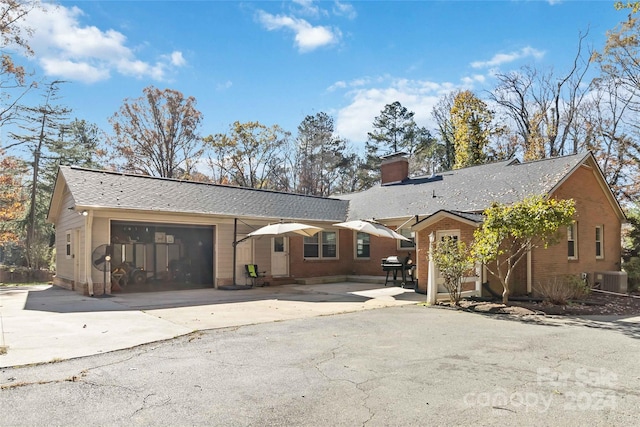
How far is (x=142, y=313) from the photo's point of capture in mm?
10008

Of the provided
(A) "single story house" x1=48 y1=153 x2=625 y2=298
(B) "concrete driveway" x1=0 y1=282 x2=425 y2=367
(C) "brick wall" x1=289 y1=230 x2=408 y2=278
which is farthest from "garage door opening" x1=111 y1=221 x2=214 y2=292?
(C) "brick wall" x1=289 y1=230 x2=408 y2=278

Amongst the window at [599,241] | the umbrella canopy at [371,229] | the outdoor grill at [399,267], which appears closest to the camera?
the umbrella canopy at [371,229]

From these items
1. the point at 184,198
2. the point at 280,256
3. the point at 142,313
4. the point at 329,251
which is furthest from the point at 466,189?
the point at 142,313

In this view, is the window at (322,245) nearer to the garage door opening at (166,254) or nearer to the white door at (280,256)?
the white door at (280,256)

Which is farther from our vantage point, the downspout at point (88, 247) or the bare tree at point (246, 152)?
the bare tree at point (246, 152)

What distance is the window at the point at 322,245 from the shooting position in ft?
62.0

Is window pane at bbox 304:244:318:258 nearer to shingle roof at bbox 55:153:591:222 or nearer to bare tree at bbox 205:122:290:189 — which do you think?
shingle roof at bbox 55:153:591:222

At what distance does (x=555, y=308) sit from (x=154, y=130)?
28.4 metres

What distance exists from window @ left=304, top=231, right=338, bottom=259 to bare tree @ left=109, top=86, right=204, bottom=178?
1689cm

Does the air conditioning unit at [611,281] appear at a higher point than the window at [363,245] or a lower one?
lower

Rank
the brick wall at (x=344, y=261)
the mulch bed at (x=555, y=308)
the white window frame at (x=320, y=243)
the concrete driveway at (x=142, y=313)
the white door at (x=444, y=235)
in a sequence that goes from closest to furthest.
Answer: the concrete driveway at (x=142, y=313) → the mulch bed at (x=555, y=308) → the white door at (x=444, y=235) → the brick wall at (x=344, y=261) → the white window frame at (x=320, y=243)

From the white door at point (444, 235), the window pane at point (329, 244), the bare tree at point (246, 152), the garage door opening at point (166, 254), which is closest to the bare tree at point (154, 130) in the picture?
the bare tree at point (246, 152)

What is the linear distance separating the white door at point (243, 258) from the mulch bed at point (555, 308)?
8299 millimetres

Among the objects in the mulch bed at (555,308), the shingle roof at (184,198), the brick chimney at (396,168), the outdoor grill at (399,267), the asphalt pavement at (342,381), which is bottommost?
the mulch bed at (555,308)
